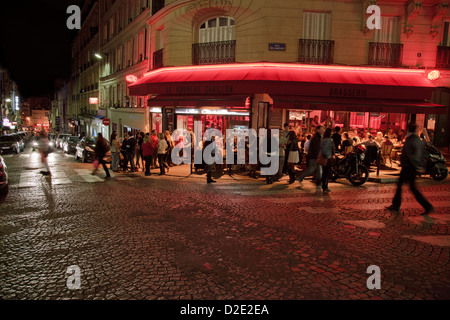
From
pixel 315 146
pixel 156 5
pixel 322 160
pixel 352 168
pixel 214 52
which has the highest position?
pixel 156 5

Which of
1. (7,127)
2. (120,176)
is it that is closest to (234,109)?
(120,176)

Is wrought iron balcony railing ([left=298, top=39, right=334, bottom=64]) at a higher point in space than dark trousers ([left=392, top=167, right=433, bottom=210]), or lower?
higher

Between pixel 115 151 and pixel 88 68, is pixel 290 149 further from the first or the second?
pixel 88 68

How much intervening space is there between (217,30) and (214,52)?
112 cm

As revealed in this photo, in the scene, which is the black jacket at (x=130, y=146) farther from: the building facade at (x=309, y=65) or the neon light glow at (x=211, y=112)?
the neon light glow at (x=211, y=112)

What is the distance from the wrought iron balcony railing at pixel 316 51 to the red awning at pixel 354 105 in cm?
214

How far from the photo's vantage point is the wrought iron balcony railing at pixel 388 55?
49.5 feet

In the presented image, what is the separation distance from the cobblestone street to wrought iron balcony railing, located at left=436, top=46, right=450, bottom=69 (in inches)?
316

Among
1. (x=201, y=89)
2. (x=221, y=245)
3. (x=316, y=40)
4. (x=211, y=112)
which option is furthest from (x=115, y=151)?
(x=221, y=245)

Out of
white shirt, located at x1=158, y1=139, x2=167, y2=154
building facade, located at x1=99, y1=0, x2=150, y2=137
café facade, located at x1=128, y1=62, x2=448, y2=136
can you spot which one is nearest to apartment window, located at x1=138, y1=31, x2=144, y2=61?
building facade, located at x1=99, y1=0, x2=150, y2=137

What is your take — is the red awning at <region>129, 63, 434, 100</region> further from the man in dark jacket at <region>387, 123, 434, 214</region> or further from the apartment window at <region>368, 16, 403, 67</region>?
the man in dark jacket at <region>387, 123, 434, 214</region>

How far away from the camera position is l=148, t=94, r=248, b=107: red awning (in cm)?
1402

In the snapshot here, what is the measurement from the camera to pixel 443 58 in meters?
15.3

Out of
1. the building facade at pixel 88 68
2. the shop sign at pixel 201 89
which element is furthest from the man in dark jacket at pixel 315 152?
the building facade at pixel 88 68
